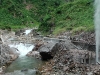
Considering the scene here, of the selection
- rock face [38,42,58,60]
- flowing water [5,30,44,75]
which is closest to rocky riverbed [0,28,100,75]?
rock face [38,42,58,60]

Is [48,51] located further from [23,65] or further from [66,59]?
[66,59]

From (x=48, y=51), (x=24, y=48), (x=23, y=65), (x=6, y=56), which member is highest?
(x=48, y=51)

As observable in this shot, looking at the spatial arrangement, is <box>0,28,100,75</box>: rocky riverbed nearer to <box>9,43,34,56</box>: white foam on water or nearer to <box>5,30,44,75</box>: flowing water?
<box>5,30,44,75</box>: flowing water

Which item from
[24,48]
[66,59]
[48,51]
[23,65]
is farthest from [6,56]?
[66,59]

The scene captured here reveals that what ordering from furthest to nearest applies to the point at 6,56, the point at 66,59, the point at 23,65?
the point at 6,56
the point at 23,65
the point at 66,59

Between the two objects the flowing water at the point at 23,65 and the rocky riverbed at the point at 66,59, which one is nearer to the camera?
the rocky riverbed at the point at 66,59

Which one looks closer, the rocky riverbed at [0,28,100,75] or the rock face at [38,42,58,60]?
the rocky riverbed at [0,28,100,75]

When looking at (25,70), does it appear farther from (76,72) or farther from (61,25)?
(61,25)

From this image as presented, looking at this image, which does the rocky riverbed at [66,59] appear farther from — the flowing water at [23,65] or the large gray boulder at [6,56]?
the flowing water at [23,65]

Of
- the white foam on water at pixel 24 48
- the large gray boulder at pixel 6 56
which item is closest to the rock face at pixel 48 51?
the large gray boulder at pixel 6 56

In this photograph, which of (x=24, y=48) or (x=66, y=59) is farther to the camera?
(x=24, y=48)

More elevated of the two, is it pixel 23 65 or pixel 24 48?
pixel 24 48

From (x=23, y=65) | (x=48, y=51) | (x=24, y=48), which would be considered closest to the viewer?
(x=23, y=65)

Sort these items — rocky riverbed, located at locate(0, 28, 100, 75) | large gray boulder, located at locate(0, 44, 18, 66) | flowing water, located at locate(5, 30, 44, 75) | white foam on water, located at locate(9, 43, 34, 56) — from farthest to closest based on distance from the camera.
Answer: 1. white foam on water, located at locate(9, 43, 34, 56)
2. large gray boulder, located at locate(0, 44, 18, 66)
3. flowing water, located at locate(5, 30, 44, 75)
4. rocky riverbed, located at locate(0, 28, 100, 75)
